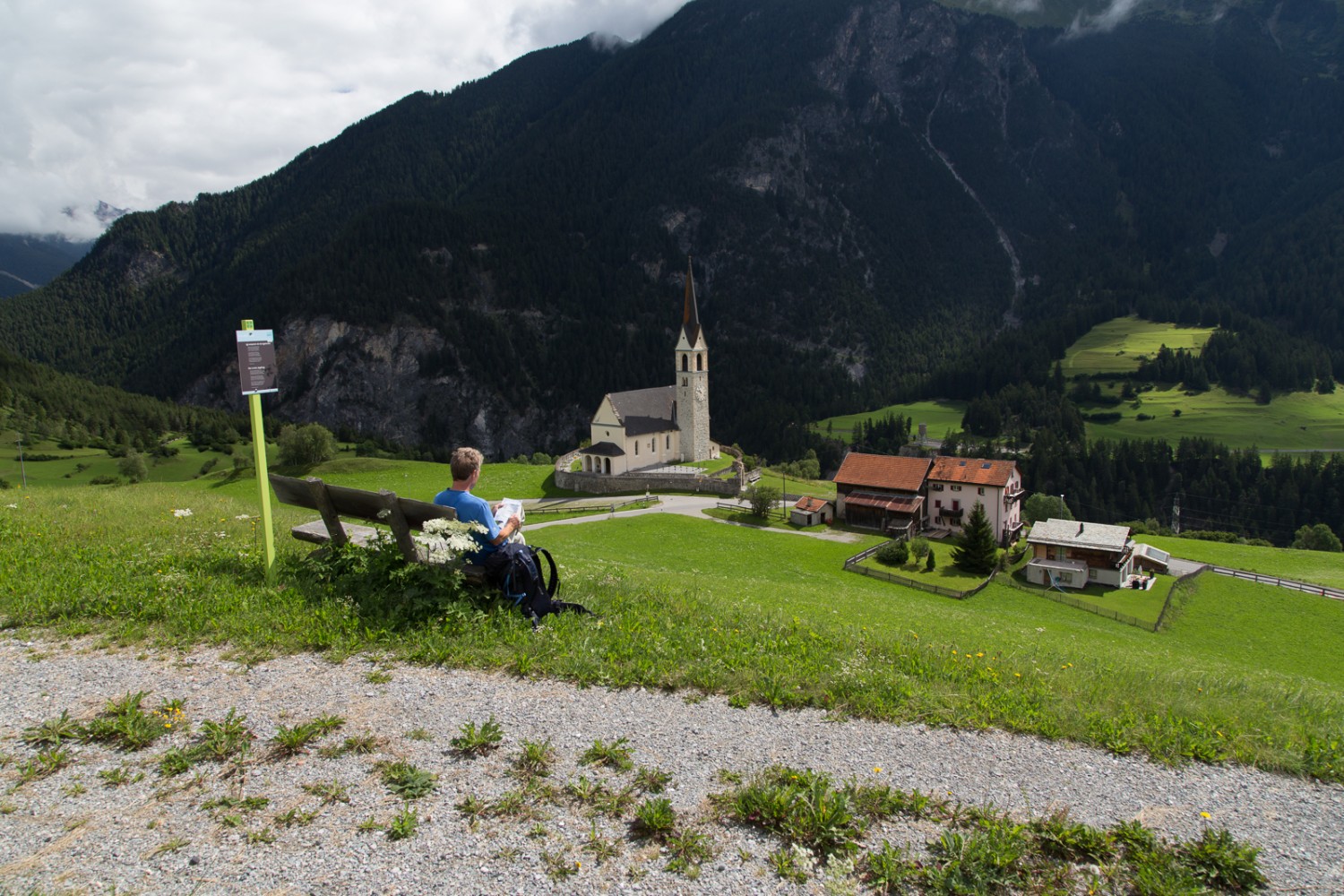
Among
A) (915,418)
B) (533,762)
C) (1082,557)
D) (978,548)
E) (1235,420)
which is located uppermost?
(915,418)

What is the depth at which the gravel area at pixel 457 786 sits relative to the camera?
477 centimetres

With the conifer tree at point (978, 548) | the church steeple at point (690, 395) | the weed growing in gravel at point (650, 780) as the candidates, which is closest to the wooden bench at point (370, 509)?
the weed growing in gravel at point (650, 780)

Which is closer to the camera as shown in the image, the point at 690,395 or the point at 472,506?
the point at 472,506

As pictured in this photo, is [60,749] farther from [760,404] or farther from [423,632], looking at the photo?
[760,404]

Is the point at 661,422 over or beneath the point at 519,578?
over

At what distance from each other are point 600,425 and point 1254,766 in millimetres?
62601

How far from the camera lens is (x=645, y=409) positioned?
7131 cm

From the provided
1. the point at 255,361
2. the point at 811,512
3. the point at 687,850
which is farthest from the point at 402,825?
the point at 811,512

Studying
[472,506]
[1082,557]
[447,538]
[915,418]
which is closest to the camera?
[447,538]

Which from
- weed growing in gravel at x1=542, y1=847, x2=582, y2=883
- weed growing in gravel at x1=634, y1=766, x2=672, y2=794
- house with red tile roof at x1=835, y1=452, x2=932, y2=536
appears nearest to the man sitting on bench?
weed growing in gravel at x1=634, y1=766, x2=672, y2=794

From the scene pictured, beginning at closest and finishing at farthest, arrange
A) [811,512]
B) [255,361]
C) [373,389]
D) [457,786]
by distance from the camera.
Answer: [457,786]
[255,361]
[811,512]
[373,389]

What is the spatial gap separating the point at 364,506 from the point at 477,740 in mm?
4837

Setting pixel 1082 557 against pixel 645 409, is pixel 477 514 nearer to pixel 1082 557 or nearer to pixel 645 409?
pixel 1082 557

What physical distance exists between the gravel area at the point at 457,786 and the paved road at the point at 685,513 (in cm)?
3197
